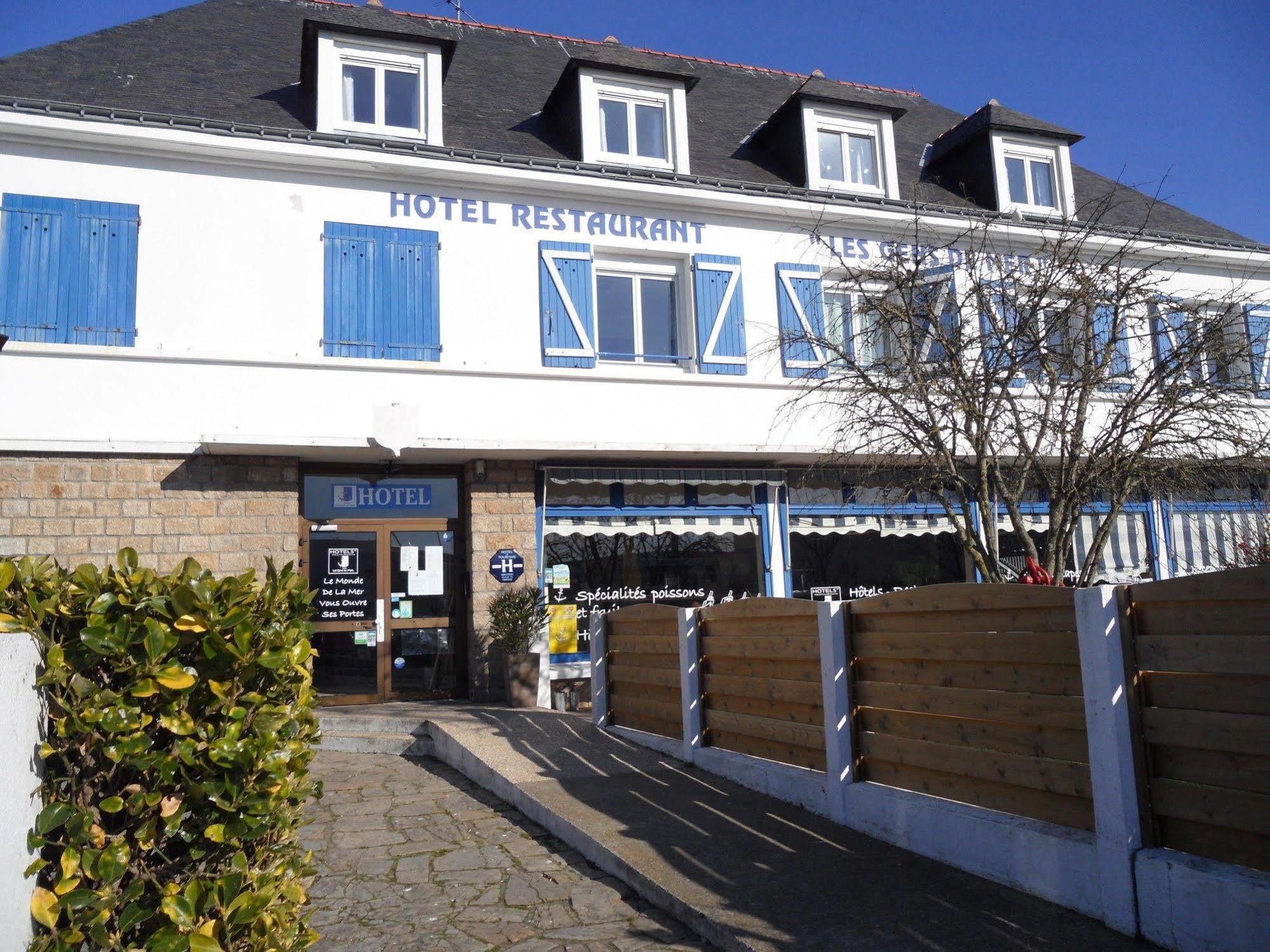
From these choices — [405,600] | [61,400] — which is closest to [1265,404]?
[405,600]

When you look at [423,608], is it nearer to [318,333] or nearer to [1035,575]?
[318,333]

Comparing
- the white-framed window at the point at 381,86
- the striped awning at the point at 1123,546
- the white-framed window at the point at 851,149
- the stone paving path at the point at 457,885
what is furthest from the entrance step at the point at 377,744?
the striped awning at the point at 1123,546

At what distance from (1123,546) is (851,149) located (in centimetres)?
731

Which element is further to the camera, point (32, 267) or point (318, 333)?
point (318, 333)

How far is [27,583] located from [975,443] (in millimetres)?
6630

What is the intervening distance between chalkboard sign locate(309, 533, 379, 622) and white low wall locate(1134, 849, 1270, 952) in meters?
9.52

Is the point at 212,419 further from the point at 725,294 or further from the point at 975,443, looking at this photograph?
the point at 975,443

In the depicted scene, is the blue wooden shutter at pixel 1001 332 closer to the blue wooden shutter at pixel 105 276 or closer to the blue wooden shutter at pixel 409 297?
the blue wooden shutter at pixel 409 297

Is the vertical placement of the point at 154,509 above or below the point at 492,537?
above

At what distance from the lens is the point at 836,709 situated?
6074 mm

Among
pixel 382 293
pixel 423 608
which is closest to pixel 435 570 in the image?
pixel 423 608

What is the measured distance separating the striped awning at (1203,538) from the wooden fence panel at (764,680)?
1106cm

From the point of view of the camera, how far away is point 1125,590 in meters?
4.32

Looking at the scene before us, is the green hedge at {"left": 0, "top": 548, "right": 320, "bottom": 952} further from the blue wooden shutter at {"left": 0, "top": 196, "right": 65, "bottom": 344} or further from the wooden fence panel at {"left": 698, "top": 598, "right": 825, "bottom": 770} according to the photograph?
the blue wooden shutter at {"left": 0, "top": 196, "right": 65, "bottom": 344}
